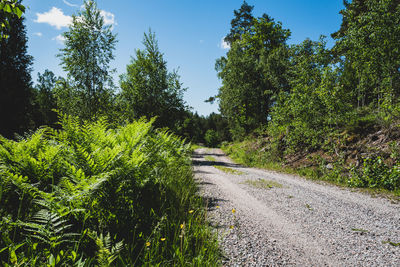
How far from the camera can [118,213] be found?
234cm

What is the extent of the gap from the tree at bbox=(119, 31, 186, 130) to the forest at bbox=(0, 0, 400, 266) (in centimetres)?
8

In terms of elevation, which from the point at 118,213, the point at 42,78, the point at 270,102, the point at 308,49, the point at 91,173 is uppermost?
the point at 42,78

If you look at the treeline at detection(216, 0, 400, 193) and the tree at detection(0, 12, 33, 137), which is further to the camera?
the tree at detection(0, 12, 33, 137)

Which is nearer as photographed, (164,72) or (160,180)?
(160,180)

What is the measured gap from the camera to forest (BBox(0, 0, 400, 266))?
1958 mm

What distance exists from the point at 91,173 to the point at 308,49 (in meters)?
13.4

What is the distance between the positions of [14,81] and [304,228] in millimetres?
29761

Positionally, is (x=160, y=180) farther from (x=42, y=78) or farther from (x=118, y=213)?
(x=42, y=78)

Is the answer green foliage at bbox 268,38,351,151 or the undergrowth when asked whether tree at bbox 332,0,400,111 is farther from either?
the undergrowth

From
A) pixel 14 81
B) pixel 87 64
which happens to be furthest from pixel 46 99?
pixel 87 64

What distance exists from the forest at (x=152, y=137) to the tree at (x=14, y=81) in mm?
131

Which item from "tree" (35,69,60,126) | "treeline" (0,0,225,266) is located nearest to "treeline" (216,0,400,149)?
"treeline" (0,0,225,266)

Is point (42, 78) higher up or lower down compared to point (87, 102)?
higher up

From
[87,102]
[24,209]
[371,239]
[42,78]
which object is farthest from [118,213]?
[42,78]
